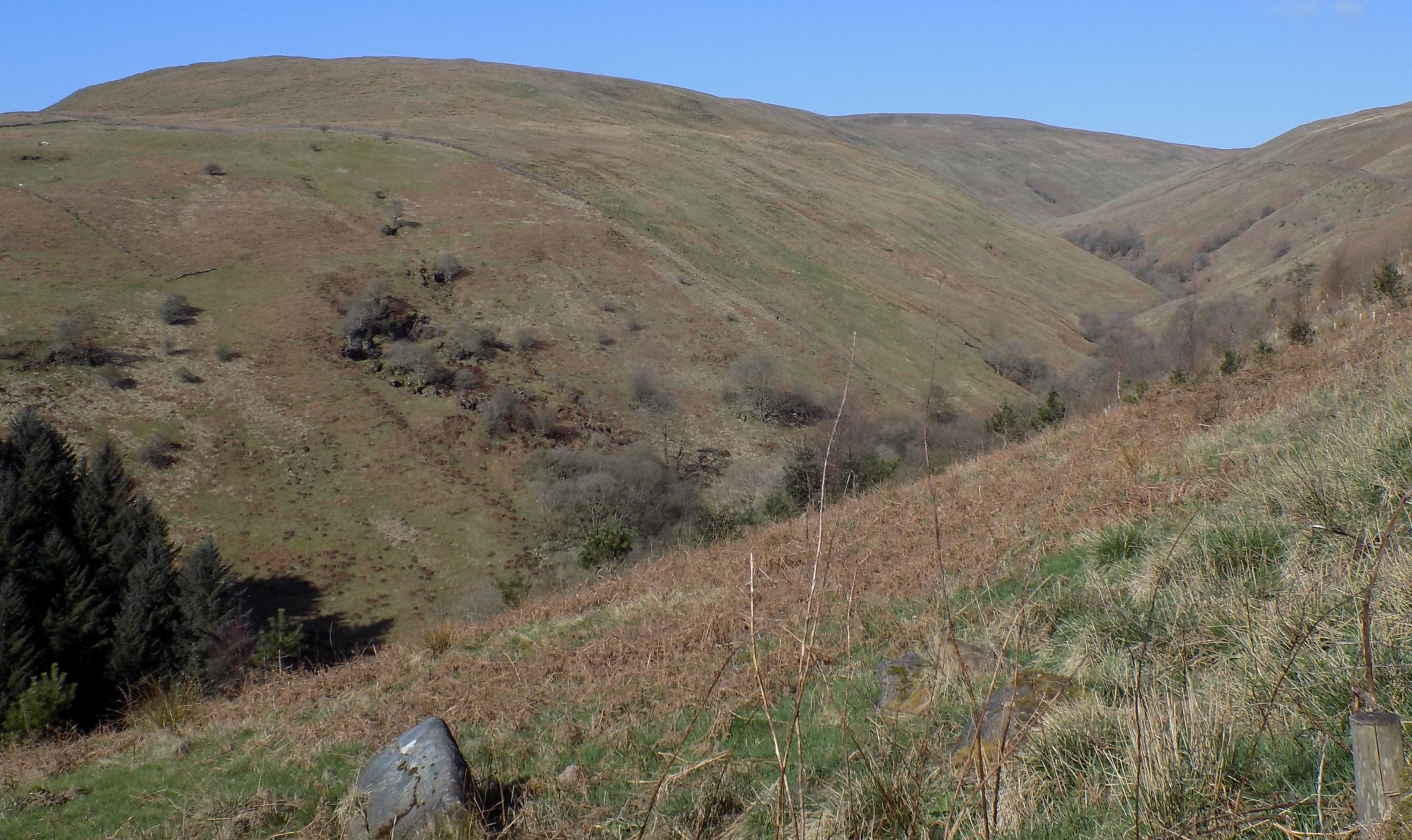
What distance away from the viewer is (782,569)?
8.59 meters

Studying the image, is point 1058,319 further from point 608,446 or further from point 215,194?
point 215,194

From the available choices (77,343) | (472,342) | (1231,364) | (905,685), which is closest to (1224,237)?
(472,342)

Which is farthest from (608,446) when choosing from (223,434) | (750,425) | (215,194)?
(215,194)

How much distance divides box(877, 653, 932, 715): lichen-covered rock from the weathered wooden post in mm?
2173

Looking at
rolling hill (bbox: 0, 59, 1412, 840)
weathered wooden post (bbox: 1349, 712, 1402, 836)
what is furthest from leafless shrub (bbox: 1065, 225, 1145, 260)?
weathered wooden post (bbox: 1349, 712, 1402, 836)

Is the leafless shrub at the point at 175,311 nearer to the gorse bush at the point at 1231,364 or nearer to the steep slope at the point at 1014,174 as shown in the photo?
the gorse bush at the point at 1231,364

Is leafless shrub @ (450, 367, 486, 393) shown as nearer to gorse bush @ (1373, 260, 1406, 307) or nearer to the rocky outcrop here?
gorse bush @ (1373, 260, 1406, 307)

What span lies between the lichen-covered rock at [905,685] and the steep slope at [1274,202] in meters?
48.5

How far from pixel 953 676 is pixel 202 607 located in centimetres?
2029

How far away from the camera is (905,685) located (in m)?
4.73

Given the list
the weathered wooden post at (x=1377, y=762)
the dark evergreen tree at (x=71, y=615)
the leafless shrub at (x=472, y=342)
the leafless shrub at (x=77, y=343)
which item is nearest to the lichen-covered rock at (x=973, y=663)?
the weathered wooden post at (x=1377, y=762)

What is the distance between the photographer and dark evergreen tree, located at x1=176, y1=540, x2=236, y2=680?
60.6 ft

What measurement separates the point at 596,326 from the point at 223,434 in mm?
18186

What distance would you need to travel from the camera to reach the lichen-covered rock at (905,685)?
442cm
